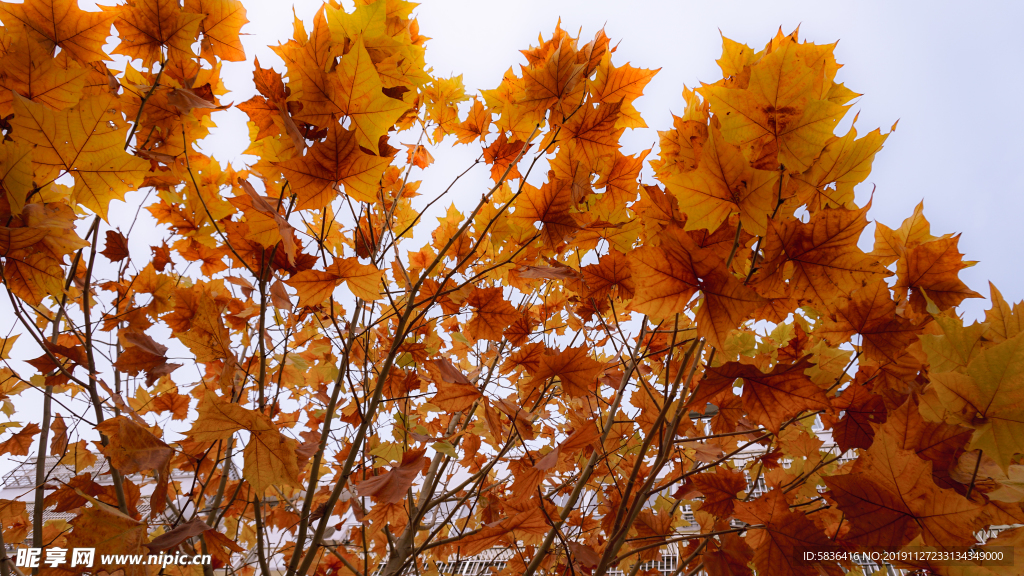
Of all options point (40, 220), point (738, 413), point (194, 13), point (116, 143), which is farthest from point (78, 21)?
point (738, 413)

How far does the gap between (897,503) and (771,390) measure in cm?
25

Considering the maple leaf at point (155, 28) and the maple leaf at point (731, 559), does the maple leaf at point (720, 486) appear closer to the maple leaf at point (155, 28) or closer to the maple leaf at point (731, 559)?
the maple leaf at point (731, 559)

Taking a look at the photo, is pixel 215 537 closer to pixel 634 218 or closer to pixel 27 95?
pixel 27 95

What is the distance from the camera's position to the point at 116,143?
101cm

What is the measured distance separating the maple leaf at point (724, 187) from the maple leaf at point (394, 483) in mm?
859

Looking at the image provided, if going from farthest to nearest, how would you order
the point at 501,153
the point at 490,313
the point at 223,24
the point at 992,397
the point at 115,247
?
1. the point at 115,247
2. the point at 501,153
3. the point at 490,313
4. the point at 223,24
5. the point at 992,397

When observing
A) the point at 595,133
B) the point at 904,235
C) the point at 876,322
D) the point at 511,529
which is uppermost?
the point at 595,133

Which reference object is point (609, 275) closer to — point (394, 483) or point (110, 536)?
point (394, 483)

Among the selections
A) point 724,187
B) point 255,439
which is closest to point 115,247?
point 255,439

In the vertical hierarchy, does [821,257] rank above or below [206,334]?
below

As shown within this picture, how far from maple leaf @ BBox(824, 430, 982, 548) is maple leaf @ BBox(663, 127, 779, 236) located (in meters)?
0.43

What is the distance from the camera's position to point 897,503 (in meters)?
0.77

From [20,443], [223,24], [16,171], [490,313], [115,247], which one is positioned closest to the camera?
[16,171]

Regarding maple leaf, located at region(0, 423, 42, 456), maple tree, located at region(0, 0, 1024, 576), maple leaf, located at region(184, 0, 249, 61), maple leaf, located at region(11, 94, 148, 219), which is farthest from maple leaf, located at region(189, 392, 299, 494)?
maple leaf, located at region(0, 423, 42, 456)
